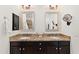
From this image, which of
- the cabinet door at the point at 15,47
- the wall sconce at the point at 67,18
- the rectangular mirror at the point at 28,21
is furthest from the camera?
the rectangular mirror at the point at 28,21

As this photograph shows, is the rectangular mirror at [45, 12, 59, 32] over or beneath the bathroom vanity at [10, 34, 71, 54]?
over

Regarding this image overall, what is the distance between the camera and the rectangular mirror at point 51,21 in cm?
358

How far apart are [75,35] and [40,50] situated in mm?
891

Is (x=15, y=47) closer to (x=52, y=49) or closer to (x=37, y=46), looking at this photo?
(x=37, y=46)

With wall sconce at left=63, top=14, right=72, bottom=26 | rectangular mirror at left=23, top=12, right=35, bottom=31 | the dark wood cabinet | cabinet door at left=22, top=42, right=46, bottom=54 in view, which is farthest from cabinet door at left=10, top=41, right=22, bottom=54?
wall sconce at left=63, top=14, right=72, bottom=26

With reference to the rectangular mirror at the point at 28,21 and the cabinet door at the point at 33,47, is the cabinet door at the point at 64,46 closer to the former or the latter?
the cabinet door at the point at 33,47

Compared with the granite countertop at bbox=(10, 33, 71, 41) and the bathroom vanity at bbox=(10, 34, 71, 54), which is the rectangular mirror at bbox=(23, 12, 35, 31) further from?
the bathroom vanity at bbox=(10, 34, 71, 54)

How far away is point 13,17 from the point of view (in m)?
3.18

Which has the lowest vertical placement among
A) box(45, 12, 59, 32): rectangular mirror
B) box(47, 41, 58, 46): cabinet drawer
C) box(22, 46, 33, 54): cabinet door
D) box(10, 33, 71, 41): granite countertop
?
box(22, 46, 33, 54): cabinet door

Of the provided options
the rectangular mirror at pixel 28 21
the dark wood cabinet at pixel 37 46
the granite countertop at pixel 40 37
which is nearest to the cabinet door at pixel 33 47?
the dark wood cabinet at pixel 37 46

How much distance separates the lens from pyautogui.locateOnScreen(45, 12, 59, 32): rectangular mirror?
11.7 feet

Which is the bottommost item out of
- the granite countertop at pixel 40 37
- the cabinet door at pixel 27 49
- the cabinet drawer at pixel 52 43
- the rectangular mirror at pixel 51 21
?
Result: the cabinet door at pixel 27 49

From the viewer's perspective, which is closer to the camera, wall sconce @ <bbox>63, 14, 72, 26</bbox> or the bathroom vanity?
the bathroom vanity
